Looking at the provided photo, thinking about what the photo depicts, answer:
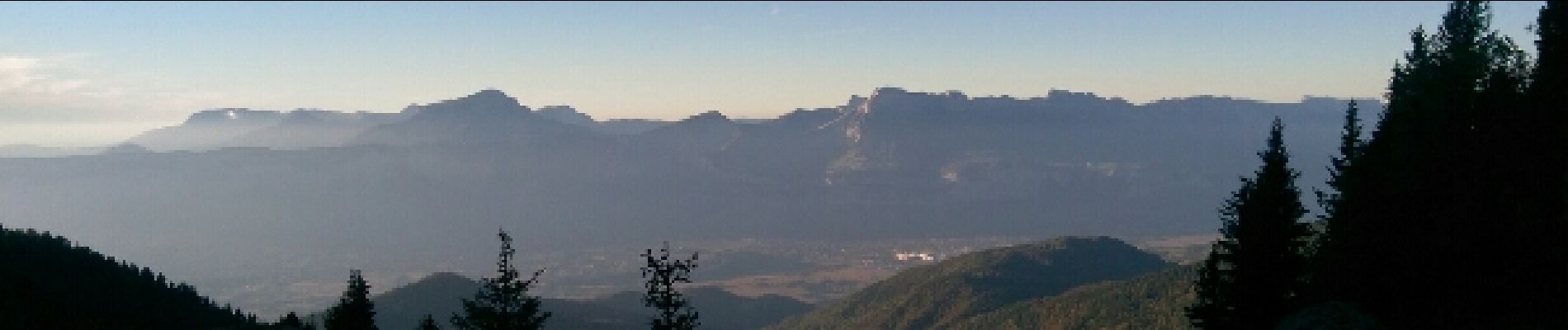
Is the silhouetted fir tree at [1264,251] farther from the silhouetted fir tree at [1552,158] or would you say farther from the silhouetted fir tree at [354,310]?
the silhouetted fir tree at [354,310]

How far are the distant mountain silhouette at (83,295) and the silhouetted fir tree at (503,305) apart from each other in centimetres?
8243

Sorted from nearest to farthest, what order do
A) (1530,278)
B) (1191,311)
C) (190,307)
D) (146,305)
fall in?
(1530,278) < (1191,311) < (146,305) < (190,307)

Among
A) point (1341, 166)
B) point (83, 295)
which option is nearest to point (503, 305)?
point (1341, 166)

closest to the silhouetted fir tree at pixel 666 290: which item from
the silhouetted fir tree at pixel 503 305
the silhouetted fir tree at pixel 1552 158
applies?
the silhouetted fir tree at pixel 503 305

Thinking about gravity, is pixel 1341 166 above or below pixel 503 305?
above

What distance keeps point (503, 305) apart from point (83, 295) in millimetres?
148629

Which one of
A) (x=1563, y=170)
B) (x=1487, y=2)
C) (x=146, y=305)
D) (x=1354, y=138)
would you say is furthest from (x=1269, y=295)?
(x=146, y=305)

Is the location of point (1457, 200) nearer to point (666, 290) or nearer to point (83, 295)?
point (666, 290)

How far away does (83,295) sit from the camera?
529ft

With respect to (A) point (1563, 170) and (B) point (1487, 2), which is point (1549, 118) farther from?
(B) point (1487, 2)

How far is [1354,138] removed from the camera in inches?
2483

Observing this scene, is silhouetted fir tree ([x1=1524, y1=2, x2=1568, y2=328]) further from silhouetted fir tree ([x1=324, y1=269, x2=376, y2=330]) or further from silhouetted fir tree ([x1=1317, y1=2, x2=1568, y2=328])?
silhouetted fir tree ([x1=324, y1=269, x2=376, y2=330])

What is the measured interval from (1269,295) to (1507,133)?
14445 mm

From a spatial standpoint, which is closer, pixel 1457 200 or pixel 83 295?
pixel 1457 200
